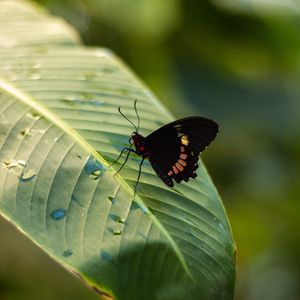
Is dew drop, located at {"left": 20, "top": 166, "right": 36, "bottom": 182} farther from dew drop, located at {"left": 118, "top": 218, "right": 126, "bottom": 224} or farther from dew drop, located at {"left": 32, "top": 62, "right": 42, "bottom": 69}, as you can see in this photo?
dew drop, located at {"left": 32, "top": 62, "right": 42, "bottom": 69}

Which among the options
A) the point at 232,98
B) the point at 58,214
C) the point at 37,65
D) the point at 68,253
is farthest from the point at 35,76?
the point at 232,98

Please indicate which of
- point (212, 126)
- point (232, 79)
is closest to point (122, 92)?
point (212, 126)

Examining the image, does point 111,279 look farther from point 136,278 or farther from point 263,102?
point 263,102

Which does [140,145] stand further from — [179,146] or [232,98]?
[232,98]

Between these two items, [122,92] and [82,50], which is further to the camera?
[82,50]

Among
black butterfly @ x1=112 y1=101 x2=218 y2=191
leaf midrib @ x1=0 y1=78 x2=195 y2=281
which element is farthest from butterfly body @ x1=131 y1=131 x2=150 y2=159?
leaf midrib @ x1=0 y1=78 x2=195 y2=281

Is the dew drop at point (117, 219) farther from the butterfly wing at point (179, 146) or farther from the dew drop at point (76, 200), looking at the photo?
the butterfly wing at point (179, 146)

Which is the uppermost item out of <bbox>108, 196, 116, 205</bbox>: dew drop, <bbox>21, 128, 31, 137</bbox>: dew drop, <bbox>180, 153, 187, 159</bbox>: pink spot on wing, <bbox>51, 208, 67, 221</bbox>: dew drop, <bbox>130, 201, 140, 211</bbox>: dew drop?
<bbox>21, 128, 31, 137</bbox>: dew drop
